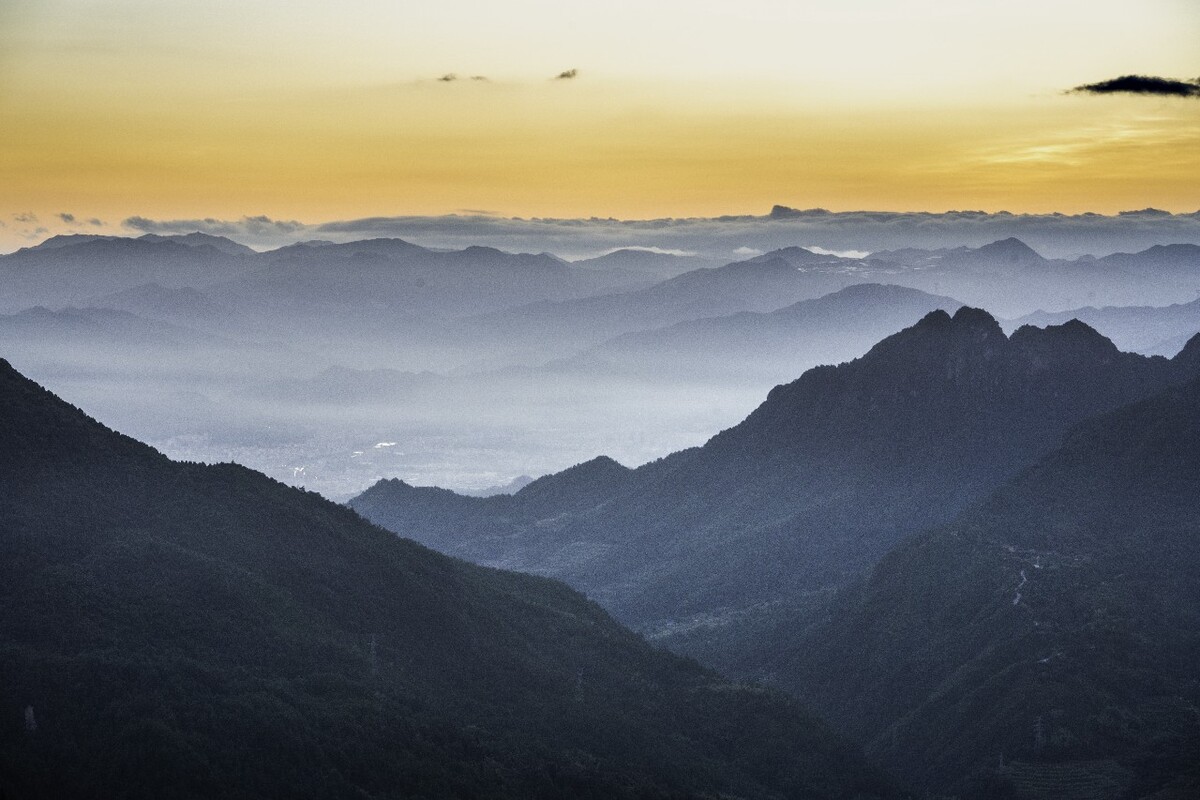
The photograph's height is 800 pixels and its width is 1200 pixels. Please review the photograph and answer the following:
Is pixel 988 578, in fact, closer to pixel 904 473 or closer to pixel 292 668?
pixel 904 473

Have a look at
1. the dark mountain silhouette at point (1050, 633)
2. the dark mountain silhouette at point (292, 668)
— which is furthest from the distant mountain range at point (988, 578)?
the dark mountain silhouette at point (292, 668)

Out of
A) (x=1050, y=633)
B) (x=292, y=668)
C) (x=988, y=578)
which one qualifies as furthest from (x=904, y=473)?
(x=292, y=668)

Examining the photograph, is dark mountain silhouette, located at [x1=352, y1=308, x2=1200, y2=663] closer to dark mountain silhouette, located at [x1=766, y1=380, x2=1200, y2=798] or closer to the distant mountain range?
the distant mountain range

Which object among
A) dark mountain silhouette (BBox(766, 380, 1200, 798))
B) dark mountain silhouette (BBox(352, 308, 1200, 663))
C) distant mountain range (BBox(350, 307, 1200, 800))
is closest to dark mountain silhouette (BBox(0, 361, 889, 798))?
dark mountain silhouette (BBox(766, 380, 1200, 798))

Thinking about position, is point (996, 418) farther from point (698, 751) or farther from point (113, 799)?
point (113, 799)

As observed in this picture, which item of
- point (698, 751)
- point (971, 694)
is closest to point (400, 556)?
point (698, 751)

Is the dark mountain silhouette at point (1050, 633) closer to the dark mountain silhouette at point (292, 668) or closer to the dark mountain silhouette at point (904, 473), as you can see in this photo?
the dark mountain silhouette at point (292, 668)

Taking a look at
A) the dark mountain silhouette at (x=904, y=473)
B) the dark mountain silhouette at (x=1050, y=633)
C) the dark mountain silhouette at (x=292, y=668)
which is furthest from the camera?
the dark mountain silhouette at (x=904, y=473)
